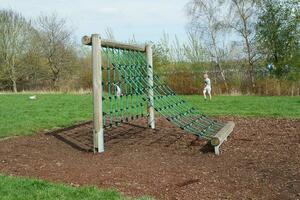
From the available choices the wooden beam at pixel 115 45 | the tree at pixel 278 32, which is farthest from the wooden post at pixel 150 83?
the tree at pixel 278 32

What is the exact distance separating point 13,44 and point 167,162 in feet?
123

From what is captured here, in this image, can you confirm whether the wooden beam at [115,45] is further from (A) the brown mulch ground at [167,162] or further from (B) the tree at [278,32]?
(B) the tree at [278,32]

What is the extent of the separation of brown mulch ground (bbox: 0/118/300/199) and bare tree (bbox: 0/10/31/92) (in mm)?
33290

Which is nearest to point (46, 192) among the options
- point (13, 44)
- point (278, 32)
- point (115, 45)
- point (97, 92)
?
point (97, 92)

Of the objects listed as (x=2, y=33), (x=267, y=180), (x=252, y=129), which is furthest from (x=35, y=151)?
(x=2, y=33)

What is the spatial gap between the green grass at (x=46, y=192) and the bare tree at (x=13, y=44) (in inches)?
1466

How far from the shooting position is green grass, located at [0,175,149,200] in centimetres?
469

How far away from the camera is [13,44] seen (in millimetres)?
41094

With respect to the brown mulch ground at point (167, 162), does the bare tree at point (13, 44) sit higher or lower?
higher

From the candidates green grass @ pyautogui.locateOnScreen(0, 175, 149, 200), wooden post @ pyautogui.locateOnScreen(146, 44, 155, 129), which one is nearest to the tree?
wooden post @ pyautogui.locateOnScreen(146, 44, 155, 129)

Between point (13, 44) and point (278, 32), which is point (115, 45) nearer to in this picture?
point (278, 32)

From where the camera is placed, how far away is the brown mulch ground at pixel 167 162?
5.09 meters

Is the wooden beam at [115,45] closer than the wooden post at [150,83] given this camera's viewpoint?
Yes

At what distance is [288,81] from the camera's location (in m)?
25.1
